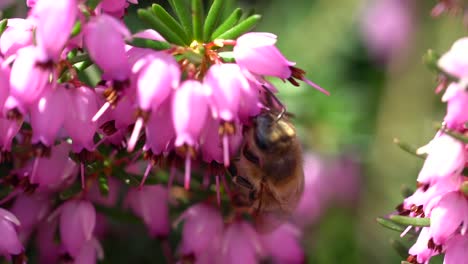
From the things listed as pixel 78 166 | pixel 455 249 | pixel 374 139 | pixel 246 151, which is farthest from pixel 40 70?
pixel 374 139

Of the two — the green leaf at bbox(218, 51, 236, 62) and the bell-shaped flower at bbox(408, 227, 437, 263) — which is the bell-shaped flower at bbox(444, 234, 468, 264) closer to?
the bell-shaped flower at bbox(408, 227, 437, 263)

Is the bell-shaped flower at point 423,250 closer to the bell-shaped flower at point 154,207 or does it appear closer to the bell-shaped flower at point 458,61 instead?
the bell-shaped flower at point 458,61

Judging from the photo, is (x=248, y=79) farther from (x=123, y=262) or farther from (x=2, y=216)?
(x=123, y=262)

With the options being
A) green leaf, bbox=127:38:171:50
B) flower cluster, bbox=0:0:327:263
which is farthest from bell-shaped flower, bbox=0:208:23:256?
green leaf, bbox=127:38:171:50

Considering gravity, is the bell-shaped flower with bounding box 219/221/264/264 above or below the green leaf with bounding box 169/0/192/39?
below

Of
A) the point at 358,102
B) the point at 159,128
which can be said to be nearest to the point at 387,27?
the point at 358,102

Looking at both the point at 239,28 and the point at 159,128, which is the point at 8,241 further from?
the point at 239,28
